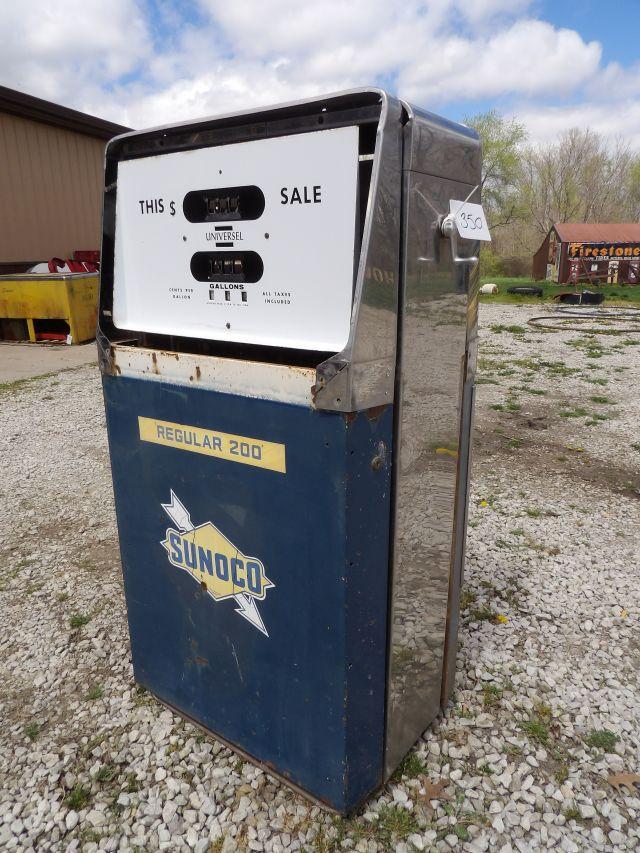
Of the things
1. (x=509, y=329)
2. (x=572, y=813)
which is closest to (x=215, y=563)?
(x=572, y=813)

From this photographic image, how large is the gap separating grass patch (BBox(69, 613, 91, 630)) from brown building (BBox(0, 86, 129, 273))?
10890 mm

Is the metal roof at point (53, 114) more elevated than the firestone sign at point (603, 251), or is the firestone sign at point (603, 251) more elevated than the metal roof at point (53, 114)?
the metal roof at point (53, 114)

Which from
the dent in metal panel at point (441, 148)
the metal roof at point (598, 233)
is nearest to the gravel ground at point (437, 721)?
the dent in metal panel at point (441, 148)

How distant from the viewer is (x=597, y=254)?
70.1 ft

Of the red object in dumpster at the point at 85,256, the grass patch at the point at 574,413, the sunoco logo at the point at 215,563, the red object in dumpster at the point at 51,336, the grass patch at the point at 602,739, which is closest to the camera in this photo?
the sunoco logo at the point at 215,563

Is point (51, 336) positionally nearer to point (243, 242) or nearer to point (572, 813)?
point (243, 242)

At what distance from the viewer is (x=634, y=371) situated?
26.6 feet

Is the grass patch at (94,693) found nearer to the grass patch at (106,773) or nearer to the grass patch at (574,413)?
the grass patch at (106,773)

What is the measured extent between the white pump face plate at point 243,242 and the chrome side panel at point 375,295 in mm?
65

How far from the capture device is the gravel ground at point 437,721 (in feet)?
6.23

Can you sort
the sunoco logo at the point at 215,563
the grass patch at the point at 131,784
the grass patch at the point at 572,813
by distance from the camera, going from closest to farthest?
the sunoco logo at the point at 215,563
the grass patch at the point at 572,813
the grass patch at the point at 131,784

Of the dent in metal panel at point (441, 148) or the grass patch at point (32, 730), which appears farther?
the grass patch at point (32, 730)

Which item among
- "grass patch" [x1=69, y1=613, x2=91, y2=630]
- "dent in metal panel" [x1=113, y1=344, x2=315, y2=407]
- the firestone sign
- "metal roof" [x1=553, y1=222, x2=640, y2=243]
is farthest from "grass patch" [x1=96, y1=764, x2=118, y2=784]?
"metal roof" [x1=553, y1=222, x2=640, y2=243]

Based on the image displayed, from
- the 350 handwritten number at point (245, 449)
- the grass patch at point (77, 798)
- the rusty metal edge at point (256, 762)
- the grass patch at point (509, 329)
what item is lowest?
the grass patch at point (77, 798)
